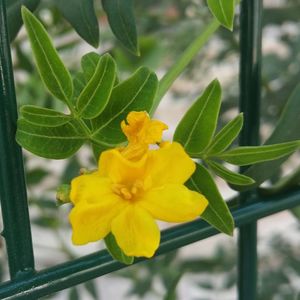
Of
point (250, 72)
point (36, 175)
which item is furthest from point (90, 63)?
point (36, 175)

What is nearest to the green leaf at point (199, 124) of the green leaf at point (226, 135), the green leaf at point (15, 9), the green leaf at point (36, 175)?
the green leaf at point (226, 135)

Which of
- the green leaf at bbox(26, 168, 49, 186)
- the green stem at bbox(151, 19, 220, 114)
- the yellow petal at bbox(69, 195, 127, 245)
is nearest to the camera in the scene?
the yellow petal at bbox(69, 195, 127, 245)

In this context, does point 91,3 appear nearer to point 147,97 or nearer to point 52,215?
point 147,97

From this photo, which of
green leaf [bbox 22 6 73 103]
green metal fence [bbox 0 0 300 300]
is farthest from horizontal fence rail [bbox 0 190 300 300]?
green leaf [bbox 22 6 73 103]

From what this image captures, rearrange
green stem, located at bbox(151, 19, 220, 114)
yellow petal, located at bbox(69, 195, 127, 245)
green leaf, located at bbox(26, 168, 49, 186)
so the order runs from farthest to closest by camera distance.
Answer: green leaf, located at bbox(26, 168, 49, 186)
green stem, located at bbox(151, 19, 220, 114)
yellow petal, located at bbox(69, 195, 127, 245)

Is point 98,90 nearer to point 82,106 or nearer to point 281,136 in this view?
point 82,106

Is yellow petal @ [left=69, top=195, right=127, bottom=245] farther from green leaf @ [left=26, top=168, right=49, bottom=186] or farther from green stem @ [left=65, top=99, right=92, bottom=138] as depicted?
green leaf @ [left=26, top=168, right=49, bottom=186]
